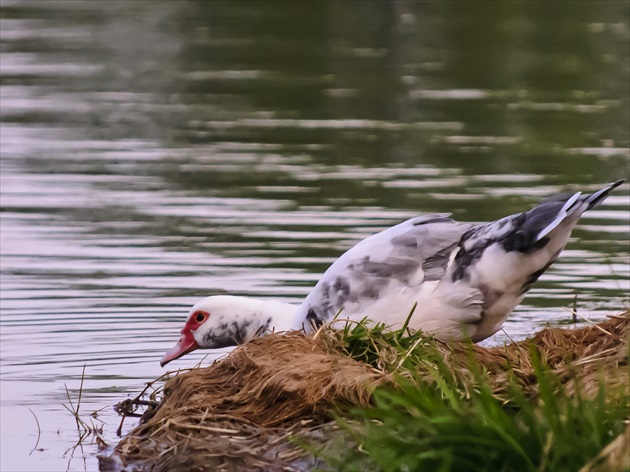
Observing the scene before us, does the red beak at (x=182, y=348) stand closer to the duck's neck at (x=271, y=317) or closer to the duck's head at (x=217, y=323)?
the duck's head at (x=217, y=323)

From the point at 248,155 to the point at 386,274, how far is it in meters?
7.56

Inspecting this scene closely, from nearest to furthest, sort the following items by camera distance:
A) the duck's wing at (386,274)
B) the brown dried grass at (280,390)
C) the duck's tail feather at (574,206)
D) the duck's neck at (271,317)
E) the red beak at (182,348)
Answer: the brown dried grass at (280,390)
the duck's tail feather at (574,206)
the duck's wing at (386,274)
the duck's neck at (271,317)
the red beak at (182,348)

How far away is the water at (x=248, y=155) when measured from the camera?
9.53 m

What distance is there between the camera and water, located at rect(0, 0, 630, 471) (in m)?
9.53

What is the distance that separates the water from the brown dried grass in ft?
1.74

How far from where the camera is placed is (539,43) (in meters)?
22.7

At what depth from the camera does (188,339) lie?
833 cm

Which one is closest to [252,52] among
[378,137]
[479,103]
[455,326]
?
[479,103]

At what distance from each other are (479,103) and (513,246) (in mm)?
10853

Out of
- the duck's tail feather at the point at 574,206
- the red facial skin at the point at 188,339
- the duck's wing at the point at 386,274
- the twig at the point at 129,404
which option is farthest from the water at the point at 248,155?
the duck's tail feather at the point at 574,206

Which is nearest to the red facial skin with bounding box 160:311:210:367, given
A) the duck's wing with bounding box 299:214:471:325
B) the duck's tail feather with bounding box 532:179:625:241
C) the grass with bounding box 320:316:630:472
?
the duck's wing with bounding box 299:214:471:325

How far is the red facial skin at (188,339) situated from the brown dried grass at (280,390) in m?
→ 1.11

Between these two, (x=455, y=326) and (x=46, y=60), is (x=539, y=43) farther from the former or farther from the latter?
(x=455, y=326)

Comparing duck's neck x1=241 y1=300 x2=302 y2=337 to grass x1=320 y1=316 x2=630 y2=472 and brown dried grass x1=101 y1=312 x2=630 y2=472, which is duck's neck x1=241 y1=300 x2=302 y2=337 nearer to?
brown dried grass x1=101 y1=312 x2=630 y2=472
